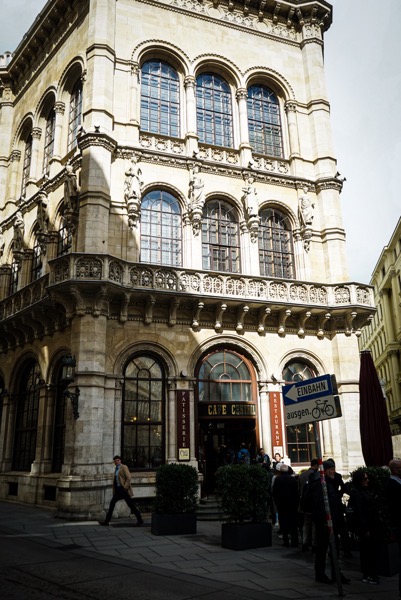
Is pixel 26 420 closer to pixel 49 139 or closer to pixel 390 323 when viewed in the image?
pixel 49 139

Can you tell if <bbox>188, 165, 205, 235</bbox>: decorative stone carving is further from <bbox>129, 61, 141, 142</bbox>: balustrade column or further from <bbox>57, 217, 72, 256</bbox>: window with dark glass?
<bbox>57, 217, 72, 256</bbox>: window with dark glass

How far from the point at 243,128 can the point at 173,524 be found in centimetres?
1648

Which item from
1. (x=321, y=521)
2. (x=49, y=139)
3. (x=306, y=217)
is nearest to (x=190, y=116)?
(x=306, y=217)

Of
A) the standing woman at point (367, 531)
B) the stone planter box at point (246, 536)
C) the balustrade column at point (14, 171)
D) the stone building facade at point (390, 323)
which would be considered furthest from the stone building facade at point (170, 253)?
the stone building facade at point (390, 323)

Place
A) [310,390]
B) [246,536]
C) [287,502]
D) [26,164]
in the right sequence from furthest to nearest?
1. [26,164]
2. [287,502]
3. [246,536]
4. [310,390]

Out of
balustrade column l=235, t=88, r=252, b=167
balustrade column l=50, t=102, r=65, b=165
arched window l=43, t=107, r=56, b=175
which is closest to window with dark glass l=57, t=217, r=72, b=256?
balustrade column l=50, t=102, r=65, b=165

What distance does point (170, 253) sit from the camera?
1991cm

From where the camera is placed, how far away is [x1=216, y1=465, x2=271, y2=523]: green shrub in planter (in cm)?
1089

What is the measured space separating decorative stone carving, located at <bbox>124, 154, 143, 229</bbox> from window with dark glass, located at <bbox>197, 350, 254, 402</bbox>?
232 inches

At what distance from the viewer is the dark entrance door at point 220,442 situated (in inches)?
717

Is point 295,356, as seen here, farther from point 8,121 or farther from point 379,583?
point 8,121

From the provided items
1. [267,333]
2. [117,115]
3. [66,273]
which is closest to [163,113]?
[117,115]

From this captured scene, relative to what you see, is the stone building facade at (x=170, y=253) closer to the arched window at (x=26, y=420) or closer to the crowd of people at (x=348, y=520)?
the arched window at (x=26, y=420)

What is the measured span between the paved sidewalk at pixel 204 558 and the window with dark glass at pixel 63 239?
996cm
